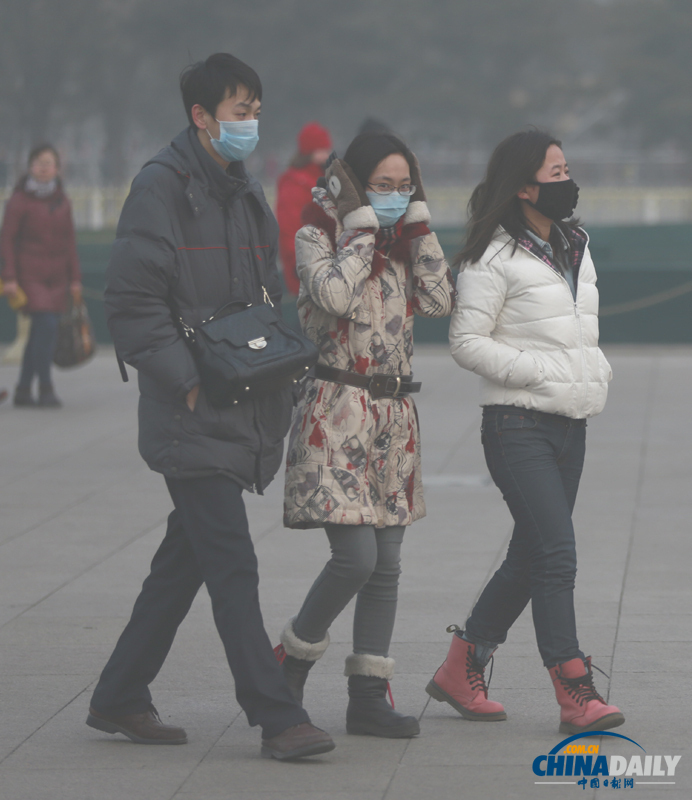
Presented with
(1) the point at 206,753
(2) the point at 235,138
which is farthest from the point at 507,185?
(1) the point at 206,753

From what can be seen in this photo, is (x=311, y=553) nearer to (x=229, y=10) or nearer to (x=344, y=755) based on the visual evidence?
(x=344, y=755)

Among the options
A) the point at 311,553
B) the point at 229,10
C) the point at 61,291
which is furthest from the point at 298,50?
the point at 311,553

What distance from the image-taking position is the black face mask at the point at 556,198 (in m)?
3.96

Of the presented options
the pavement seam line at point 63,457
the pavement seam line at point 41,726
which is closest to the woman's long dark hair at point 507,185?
the pavement seam line at point 41,726

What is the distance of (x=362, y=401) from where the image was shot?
385 centimetres

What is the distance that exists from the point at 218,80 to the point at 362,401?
2.90 ft

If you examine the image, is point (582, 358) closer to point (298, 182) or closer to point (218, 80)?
point (218, 80)

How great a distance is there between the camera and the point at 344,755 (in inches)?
148

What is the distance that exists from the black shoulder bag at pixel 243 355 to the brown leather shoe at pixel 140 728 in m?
0.88

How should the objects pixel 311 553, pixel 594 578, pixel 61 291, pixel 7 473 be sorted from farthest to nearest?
pixel 61 291 → pixel 7 473 → pixel 311 553 → pixel 594 578

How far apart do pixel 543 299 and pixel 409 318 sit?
1.17 ft

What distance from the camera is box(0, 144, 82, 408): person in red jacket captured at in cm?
1044

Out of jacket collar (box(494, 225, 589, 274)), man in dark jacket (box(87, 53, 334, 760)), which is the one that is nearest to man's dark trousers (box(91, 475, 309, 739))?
man in dark jacket (box(87, 53, 334, 760))

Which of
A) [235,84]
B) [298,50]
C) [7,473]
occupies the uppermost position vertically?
[298,50]
